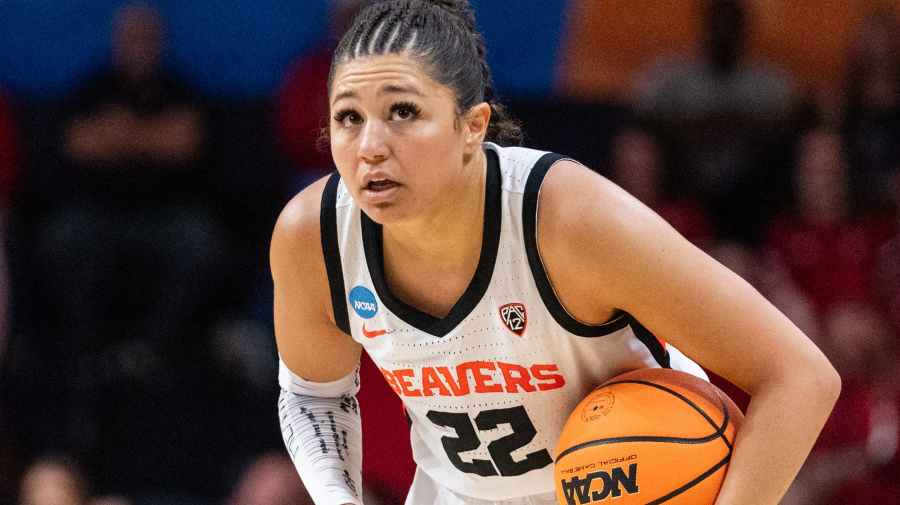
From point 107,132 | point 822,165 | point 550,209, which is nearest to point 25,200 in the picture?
point 107,132

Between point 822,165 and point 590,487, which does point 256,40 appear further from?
point 590,487

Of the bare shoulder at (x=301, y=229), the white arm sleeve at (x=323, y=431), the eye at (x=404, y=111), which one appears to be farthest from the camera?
the white arm sleeve at (x=323, y=431)

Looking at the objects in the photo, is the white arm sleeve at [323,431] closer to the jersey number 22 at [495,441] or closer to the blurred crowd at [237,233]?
the jersey number 22 at [495,441]

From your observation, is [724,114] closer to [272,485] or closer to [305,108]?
[305,108]

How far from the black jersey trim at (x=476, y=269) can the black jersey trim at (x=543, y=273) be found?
7 centimetres

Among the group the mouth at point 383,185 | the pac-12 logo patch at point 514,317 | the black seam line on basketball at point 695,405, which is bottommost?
the black seam line on basketball at point 695,405

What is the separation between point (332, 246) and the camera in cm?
219

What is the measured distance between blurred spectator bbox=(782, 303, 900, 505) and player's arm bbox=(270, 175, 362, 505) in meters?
1.95

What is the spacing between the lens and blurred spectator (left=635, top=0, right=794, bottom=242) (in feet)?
13.8

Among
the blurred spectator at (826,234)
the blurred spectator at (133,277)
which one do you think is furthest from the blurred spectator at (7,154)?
the blurred spectator at (826,234)

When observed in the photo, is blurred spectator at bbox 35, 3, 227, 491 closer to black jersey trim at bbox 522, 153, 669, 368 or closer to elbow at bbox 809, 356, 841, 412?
black jersey trim at bbox 522, 153, 669, 368

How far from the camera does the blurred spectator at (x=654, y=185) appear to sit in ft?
12.9

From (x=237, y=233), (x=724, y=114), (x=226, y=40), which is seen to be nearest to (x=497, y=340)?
(x=237, y=233)

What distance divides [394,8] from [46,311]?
3025 millimetres
